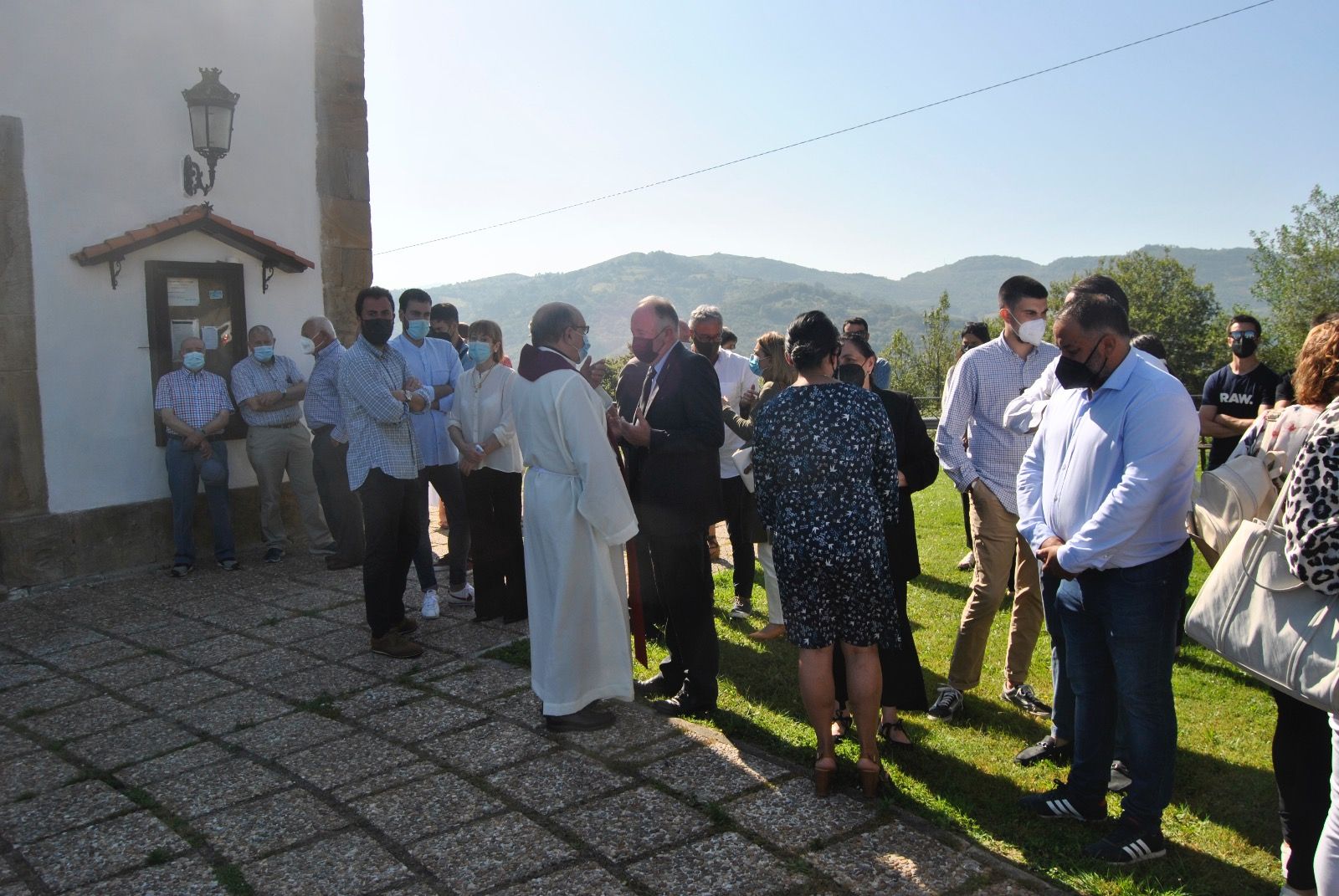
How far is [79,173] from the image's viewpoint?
25.9 ft

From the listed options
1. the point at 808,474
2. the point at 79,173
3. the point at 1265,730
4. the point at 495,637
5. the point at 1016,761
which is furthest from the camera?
the point at 79,173

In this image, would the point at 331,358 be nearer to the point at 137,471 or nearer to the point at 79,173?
the point at 137,471

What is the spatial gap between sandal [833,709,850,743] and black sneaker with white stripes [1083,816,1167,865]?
1260 millimetres

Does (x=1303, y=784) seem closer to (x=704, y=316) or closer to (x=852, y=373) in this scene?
(x=852, y=373)

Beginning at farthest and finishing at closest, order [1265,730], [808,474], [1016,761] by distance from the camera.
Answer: [1265,730], [1016,761], [808,474]

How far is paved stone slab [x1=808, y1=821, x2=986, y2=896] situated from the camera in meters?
3.28

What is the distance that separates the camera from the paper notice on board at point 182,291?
8484mm

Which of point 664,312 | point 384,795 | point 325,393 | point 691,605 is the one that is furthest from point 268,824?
Result: point 325,393

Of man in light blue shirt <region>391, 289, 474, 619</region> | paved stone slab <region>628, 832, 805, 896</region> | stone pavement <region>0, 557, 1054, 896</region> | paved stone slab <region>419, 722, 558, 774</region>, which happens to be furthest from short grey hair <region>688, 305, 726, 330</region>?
paved stone slab <region>628, 832, 805, 896</region>

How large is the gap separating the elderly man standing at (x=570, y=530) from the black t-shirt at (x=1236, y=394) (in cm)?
462

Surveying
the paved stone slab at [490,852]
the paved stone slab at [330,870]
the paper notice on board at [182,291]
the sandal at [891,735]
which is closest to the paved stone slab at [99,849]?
the paved stone slab at [330,870]

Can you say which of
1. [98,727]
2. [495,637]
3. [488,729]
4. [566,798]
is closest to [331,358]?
[495,637]

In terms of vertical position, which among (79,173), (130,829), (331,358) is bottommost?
(130,829)

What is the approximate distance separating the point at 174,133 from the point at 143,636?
4.30 m
